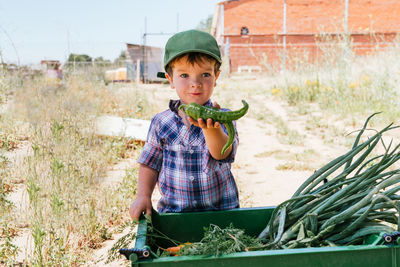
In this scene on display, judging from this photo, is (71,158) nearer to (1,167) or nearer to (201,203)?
(1,167)

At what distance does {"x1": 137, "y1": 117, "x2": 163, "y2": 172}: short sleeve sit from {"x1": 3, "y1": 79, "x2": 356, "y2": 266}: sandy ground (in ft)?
2.04

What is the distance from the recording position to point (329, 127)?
264 inches

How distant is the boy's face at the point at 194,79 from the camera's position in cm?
196

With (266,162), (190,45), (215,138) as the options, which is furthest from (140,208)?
(266,162)

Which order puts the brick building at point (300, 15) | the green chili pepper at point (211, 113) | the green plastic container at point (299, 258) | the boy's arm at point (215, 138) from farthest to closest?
the brick building at point (300, 15)
the boy's arm at point (215, 138)
the green chili pepper at point (211, 113)
the green plastic container at point (299, 258)

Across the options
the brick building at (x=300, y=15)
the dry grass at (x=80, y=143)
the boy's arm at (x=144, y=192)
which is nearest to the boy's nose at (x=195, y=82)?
the boy's arm at (x=144, y=192)

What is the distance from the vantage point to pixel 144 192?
81.7 inches

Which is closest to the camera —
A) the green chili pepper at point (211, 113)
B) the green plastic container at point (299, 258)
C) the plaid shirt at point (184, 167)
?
the green plastic container at point (299, 258)

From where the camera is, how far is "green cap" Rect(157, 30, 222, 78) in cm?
192

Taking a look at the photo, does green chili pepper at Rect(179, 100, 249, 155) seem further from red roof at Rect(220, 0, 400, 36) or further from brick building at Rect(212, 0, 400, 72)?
red roof at Rect(220, 0, 400, 36)

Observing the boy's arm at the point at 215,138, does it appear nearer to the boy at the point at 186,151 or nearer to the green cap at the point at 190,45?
the boy at the point at 186,151

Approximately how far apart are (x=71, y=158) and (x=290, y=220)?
7.07 ft

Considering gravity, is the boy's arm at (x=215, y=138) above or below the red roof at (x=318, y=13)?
below

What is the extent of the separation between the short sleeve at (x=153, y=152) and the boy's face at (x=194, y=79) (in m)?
0.31
